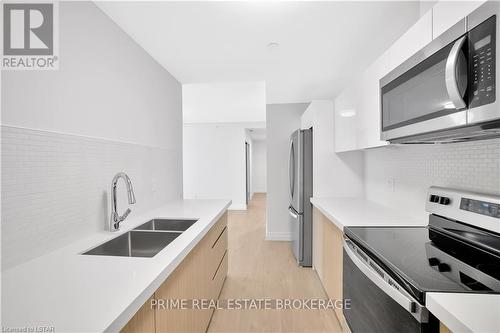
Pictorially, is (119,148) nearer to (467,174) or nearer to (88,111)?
(88,111)

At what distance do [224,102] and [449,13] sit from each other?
3.94 m

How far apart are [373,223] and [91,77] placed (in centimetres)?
205

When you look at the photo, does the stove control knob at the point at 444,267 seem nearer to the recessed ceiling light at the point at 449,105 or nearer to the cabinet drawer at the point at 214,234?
the recessed ceiling light at the point at 449,105

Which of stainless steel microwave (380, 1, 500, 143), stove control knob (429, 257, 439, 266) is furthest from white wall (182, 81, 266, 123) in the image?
stove control knob (429, 257, 439, 266)

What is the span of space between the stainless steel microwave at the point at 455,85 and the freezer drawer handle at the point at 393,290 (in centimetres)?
63

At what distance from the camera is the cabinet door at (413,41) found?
113cm

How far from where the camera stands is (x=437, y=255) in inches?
42.4

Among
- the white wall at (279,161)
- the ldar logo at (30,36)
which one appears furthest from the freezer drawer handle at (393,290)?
the white wall at (279,161)

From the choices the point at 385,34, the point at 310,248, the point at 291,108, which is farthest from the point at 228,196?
the point at 385,34

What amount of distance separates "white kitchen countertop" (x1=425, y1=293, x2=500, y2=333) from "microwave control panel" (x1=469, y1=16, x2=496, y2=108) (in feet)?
1.96

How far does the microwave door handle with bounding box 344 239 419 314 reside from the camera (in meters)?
0.81

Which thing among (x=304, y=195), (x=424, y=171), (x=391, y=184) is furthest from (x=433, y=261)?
(x=304, y=195)

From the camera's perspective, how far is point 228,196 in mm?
6703

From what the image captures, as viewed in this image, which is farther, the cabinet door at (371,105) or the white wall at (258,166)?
the white wall at (258,166)
